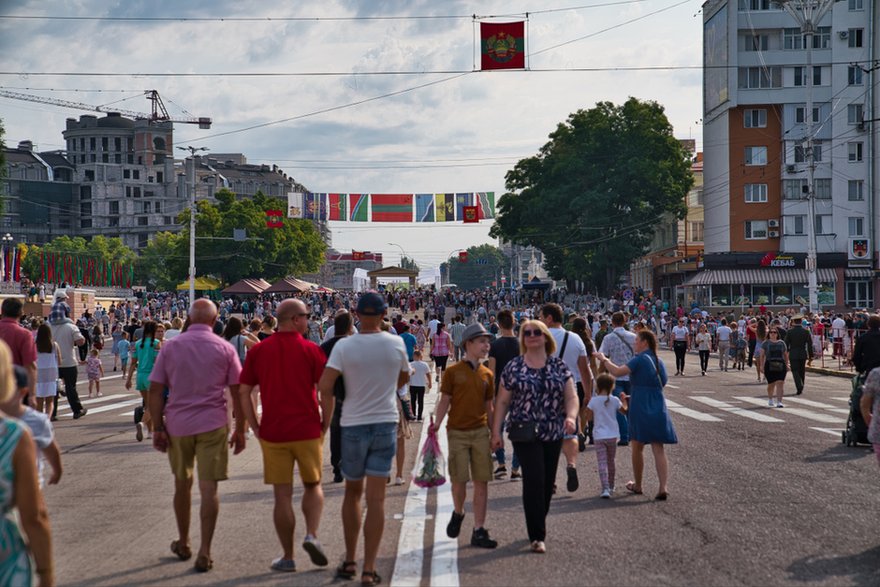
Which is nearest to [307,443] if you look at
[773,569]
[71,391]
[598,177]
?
[773,569]

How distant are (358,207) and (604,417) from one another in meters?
58.5

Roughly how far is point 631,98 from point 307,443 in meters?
65.0

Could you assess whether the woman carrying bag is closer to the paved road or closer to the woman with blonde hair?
the paved road

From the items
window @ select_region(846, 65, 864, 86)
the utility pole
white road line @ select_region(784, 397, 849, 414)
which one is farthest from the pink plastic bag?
window @ select_region(846, 65, 864, 86)

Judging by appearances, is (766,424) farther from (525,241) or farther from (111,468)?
(525,241)

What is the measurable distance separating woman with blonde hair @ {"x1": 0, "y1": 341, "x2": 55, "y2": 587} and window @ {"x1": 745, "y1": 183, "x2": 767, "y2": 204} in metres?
67.2

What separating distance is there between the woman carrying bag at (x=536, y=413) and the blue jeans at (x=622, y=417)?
4.52 meters

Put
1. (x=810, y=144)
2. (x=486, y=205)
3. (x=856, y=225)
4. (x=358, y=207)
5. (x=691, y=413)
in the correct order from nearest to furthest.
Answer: (x=691, y=413)
(x=810, y=144)
(x=856, y=225)
(x=358, y=207)
(x=486, y=205)

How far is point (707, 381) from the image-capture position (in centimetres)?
2925

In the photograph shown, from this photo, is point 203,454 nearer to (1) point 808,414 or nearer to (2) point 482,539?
(2) point 482,539

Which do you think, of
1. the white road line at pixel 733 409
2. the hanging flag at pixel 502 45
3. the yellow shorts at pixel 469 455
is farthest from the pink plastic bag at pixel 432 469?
the hanging flag at pixel 502 45

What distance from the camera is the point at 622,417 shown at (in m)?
13.7

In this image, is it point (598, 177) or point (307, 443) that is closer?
point (307, 443)

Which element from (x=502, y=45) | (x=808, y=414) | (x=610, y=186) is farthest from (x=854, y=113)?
(x=808, y=414)
